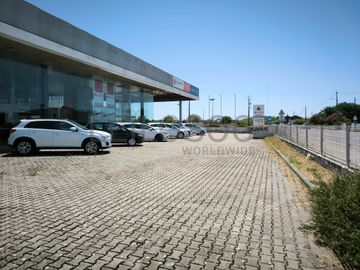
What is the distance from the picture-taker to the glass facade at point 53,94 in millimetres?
19891

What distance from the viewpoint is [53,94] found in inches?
918

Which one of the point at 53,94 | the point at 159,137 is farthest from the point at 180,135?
the point at 53,94

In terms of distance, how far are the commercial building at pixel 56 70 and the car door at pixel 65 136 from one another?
521 cm

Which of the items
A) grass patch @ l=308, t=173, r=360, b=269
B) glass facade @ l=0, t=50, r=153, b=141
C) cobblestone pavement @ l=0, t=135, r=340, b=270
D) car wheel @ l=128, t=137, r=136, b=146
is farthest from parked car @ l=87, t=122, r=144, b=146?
grass patch @ l=308, t=173, r=360, b=269

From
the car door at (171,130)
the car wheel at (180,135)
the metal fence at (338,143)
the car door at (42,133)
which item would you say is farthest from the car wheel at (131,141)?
the car wheel at (180,135)

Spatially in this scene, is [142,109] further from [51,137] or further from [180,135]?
[51,137]

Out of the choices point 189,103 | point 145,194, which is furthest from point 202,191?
point 189,103

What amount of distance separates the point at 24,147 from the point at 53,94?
8831 millimetres

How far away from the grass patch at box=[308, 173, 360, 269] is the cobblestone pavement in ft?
1.07

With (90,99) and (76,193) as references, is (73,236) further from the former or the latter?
(90,99)

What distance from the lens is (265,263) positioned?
4020 mm

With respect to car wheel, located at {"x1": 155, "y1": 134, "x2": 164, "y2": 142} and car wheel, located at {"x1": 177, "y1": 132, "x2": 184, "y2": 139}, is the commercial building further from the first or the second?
car wheel, located at {"x1": 177, "y1": 132, "x2": 184, "y2": 139}

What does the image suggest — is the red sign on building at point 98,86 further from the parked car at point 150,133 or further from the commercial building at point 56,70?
the parked car at point 150,133

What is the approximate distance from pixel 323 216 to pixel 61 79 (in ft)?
75.9
